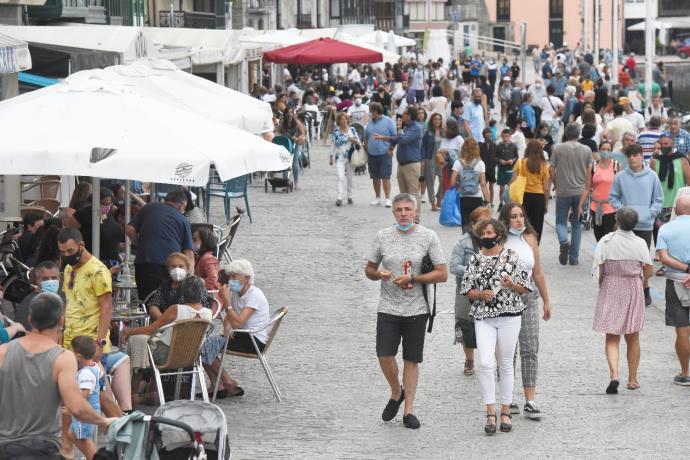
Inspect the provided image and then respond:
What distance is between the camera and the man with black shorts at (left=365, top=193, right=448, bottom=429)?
10.6 metres

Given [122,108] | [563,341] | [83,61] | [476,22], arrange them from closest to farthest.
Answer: [122,108], [563,341], [83,61], [476,22]

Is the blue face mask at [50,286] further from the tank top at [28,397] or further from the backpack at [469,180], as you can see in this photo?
the backpack at [469,180]

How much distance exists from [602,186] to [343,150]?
23.6ft

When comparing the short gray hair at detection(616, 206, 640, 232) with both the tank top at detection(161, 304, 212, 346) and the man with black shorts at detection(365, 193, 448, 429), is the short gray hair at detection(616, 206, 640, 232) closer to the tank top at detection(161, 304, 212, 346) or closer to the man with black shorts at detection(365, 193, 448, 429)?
the man with black shorts at detection(365, 193, 448, 429)

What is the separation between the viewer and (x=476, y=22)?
11819 centimetres

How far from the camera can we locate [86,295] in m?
10.4

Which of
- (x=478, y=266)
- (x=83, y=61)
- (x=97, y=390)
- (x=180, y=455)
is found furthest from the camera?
(x=83, y=61)

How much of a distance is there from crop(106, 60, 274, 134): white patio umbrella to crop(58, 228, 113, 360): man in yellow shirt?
4586 mm

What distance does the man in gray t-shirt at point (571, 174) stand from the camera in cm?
1788

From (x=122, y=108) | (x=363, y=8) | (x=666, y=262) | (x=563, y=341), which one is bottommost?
(x=563, y=341)

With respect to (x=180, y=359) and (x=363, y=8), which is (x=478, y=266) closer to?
(x=180, y=359)

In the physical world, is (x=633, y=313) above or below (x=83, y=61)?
below

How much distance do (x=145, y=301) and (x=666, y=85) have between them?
45.5 m

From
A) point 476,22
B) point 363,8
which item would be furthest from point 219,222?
point 476,22
